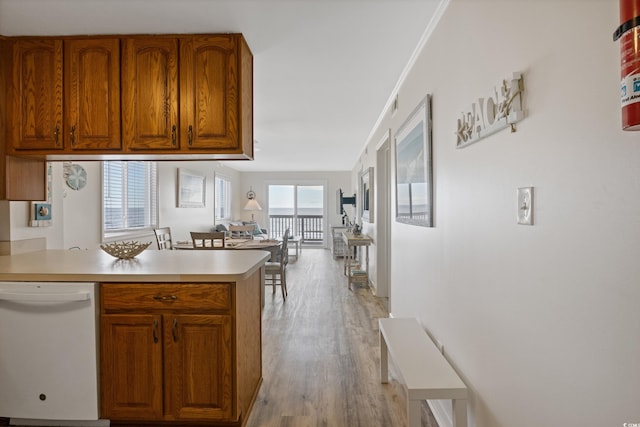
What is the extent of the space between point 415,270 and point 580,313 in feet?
5.85

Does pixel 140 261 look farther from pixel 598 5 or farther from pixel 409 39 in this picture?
pixel 598 5

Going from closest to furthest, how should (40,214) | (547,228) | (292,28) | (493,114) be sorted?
1. (547,228)
2. (493,114)
3. (292,28)
4. (40,214)

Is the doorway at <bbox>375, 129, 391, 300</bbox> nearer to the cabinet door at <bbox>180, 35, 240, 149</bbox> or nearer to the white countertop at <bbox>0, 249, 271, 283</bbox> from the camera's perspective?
the white countertop at <bbox>0, 249, 271, 283</bbox>

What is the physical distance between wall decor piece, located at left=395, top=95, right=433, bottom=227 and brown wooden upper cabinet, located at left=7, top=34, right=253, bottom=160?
1202 mm

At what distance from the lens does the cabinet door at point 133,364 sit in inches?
74.3

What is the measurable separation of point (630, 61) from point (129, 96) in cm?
260

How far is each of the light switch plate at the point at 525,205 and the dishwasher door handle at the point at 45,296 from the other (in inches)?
81.6

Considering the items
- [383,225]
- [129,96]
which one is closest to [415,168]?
[129,96]

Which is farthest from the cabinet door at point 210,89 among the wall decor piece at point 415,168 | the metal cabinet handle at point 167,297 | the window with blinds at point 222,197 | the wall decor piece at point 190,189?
the window with blinds at point 222,197

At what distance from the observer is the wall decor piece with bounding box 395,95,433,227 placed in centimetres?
220

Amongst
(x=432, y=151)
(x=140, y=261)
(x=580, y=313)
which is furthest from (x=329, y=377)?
(x=580, y=313)

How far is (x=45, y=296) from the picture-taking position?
187cm

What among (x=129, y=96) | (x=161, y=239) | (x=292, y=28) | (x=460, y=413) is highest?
(x=292, y=28)

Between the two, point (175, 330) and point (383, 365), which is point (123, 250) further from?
point (383, 365)
